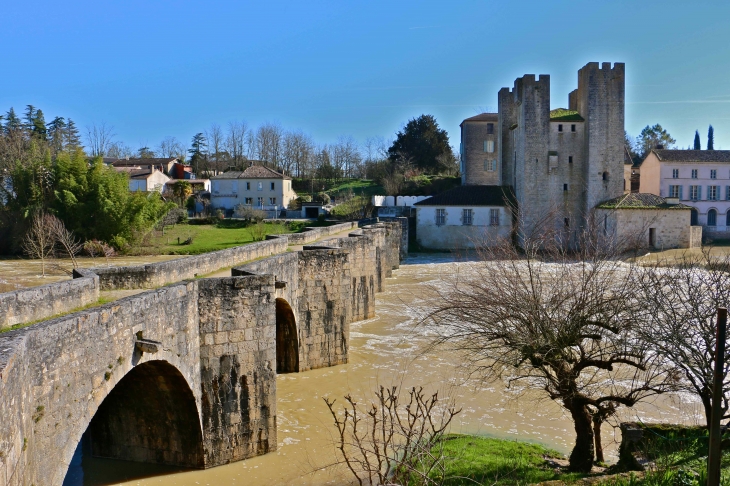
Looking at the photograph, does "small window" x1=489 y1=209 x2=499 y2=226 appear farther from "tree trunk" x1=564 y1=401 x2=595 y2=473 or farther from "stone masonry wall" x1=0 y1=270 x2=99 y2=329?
"stone masonry wall" x1=0 y1=270 x2=99 y2=329

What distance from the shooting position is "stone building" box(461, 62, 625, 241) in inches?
1583

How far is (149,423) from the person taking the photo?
1067 cm

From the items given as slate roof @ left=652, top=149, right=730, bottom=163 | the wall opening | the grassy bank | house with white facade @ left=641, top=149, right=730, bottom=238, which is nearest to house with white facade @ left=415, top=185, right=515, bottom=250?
the grassy bank

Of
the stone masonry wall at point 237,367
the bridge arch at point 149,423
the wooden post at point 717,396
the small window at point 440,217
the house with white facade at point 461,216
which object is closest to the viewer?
the wooden post at point 717,396

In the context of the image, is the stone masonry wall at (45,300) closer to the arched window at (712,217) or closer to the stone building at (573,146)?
the stone building at (573,146)

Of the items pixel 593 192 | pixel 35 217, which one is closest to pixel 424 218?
pixel 593 192

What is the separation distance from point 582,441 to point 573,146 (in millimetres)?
34718

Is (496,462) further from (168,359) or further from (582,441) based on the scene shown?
(168,359)

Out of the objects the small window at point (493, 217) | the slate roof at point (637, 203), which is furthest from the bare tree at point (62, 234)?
the slate roof at point (637, 203)

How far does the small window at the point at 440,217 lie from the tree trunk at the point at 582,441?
113 feet

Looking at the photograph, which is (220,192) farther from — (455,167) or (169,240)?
(455,167)

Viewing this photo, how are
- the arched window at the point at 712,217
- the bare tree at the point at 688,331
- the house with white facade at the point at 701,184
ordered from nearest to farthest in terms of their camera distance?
the bare tree at the point at 688,331 < the house with white facade at the point at 701,184 < the arched window at the point at 712,217

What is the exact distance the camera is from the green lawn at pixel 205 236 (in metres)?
40.7

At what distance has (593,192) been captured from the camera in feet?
134
